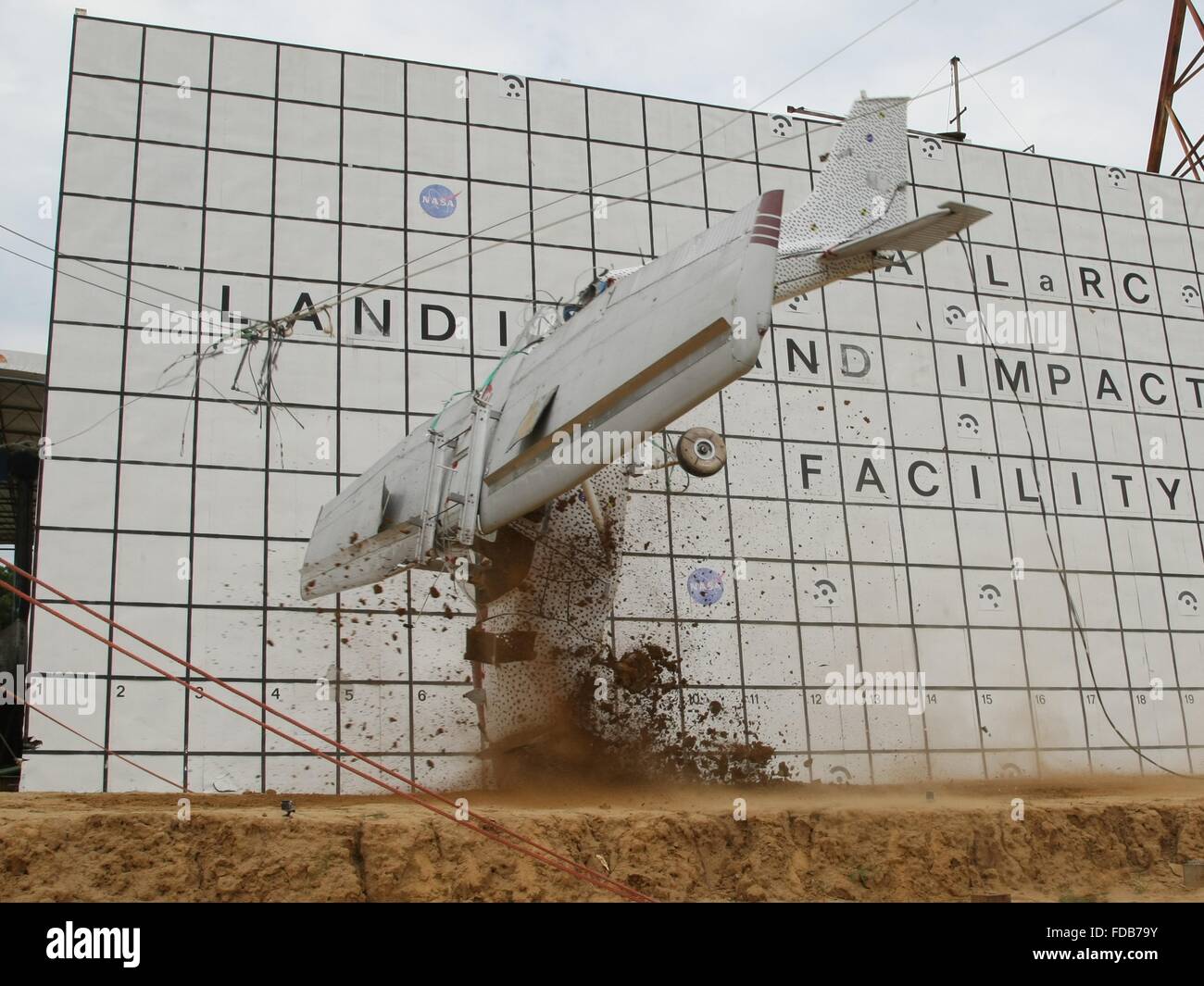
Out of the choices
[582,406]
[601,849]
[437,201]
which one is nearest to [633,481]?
[437,201]

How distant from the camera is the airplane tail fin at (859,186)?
436 inches

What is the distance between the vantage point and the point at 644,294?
9.84 m

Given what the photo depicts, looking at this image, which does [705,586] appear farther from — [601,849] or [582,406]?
[601,849]

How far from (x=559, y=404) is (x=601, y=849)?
3584mm

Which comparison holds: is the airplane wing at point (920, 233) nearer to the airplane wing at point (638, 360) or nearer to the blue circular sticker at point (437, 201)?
the airplane wing at point (638, 360)

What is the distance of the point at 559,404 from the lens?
32.4ft

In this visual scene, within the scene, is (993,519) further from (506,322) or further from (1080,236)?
(506,322)

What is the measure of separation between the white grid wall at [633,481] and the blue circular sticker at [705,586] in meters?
0.05

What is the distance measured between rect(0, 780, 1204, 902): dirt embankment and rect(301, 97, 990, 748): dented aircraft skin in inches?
75.4

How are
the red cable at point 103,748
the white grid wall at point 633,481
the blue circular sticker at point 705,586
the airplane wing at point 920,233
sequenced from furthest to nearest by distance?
1. the blue circular sticker at point 705,586
2. the white grid wall at point 633,481
3. the red cable at point 103,748
4. the airplane wing at point 920,233

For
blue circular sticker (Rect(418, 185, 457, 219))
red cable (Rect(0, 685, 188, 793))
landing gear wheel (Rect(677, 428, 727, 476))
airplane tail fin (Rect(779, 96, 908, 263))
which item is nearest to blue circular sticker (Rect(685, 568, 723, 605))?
landing gear wheel (Rect(677, 428, 727, 476))

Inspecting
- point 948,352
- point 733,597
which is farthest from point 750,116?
point 733,597

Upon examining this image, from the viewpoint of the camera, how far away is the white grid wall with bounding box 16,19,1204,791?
1269 cm

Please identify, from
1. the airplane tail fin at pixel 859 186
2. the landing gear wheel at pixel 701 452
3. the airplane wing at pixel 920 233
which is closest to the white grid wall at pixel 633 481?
the landing gear wheel at pixel 701 452
